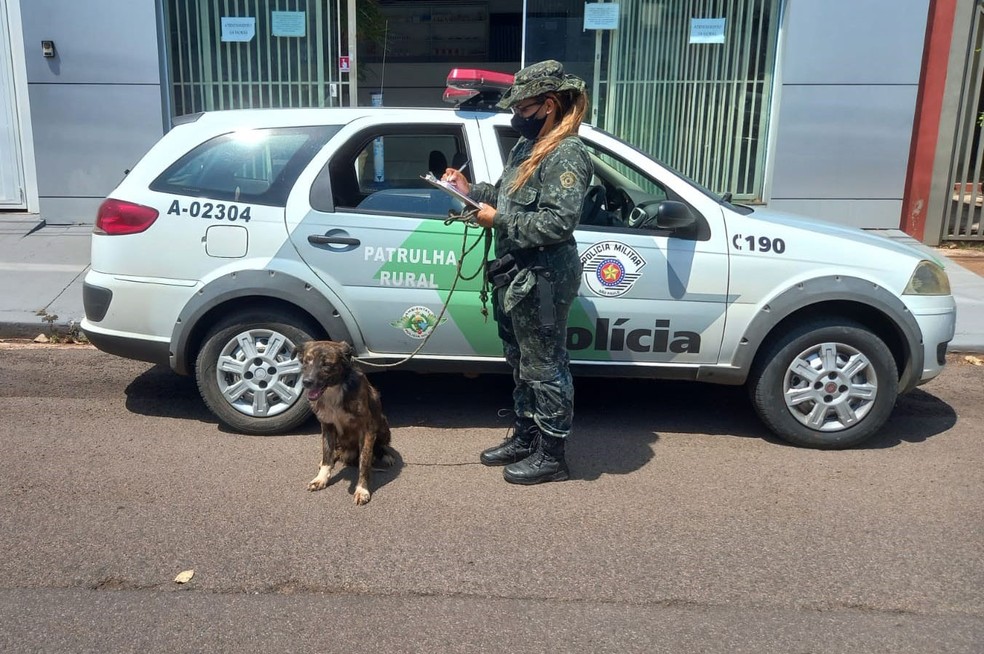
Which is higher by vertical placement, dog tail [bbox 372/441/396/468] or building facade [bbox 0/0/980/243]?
building facade [bbox 0/0/980/243]

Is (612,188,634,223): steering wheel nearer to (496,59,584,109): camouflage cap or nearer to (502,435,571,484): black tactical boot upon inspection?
(496,59,584,109): camouflage cap

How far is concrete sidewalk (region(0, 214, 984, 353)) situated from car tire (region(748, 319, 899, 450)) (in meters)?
2.49

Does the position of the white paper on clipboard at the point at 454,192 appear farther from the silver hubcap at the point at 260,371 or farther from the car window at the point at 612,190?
the silver hubcap at the point at 260,371

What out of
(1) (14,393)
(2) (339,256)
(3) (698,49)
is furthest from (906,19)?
(1) (14,393)

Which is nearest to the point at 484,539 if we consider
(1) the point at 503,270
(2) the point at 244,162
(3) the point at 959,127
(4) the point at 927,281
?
(1) the point at 503,270

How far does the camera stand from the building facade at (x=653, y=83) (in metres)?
9.98

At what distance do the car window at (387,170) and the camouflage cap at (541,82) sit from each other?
0.95 metres

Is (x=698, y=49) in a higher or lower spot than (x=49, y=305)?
higher

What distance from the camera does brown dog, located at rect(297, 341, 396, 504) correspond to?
4.29 meters

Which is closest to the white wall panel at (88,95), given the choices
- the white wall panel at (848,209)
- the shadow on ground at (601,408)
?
the shadow on ground at (601,408)

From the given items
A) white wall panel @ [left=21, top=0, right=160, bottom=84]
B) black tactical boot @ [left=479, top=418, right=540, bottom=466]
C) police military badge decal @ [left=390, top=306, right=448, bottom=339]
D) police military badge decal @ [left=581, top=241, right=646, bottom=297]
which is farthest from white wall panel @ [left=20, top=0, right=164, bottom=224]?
black tactical boot @ [left=479, top=418, right=540, bottom=466]

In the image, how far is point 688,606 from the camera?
3492mm

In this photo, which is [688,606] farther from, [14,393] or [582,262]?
[14,393]

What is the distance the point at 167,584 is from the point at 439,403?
2.49 m
